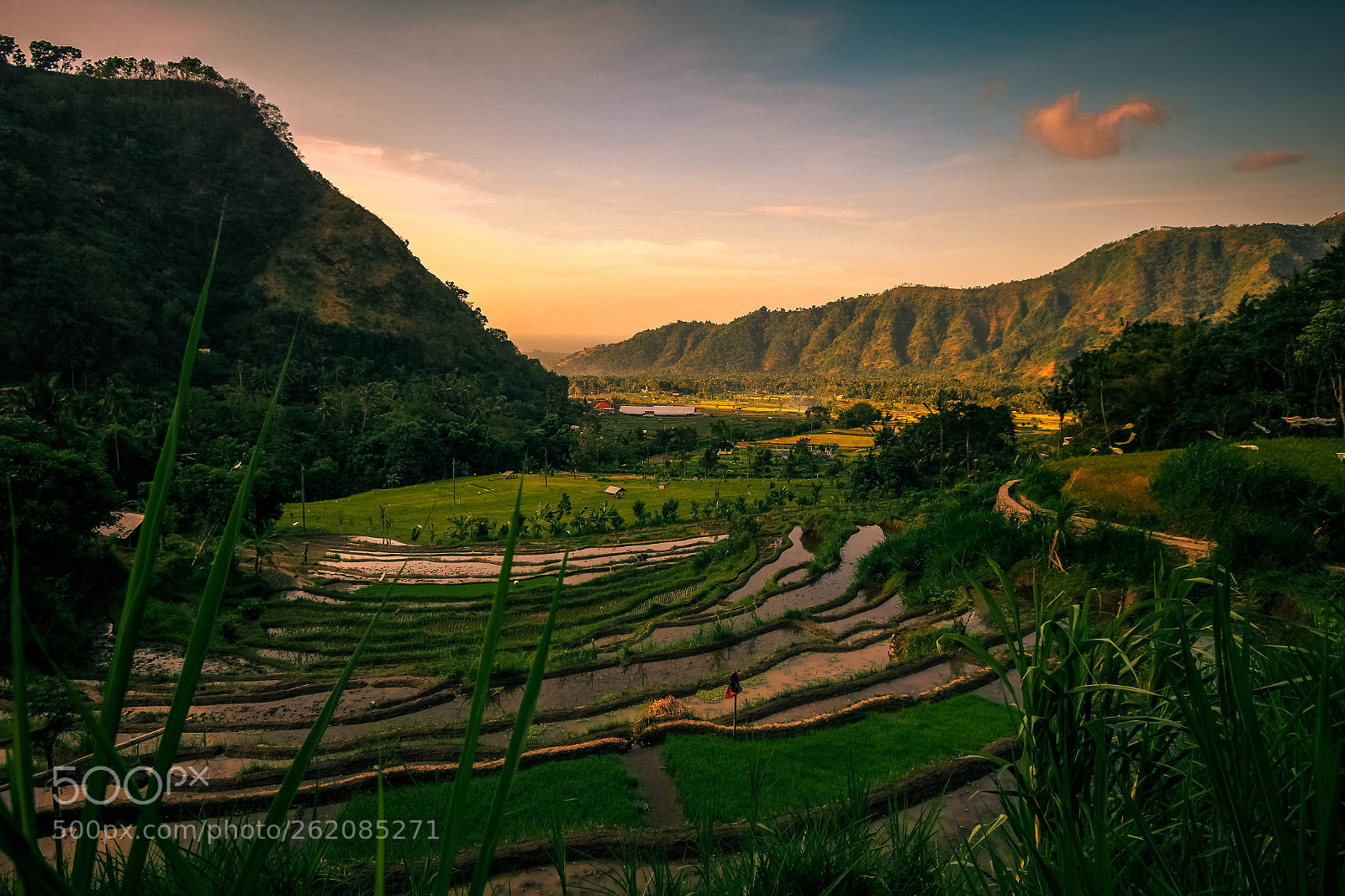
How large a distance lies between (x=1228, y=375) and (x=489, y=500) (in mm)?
45371

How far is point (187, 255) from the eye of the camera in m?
91.2

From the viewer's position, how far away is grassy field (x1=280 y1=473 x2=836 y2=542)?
43.2 meters

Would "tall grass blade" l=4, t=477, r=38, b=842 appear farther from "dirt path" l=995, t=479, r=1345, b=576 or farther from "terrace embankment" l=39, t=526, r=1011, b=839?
"dirt path" l=995, t=479, r=1345, b=576

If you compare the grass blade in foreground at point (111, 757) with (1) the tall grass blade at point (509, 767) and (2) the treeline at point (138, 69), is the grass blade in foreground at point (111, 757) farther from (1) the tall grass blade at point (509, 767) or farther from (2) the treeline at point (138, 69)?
(2) the treeline at point (138, 69)

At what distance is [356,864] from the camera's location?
5801mm

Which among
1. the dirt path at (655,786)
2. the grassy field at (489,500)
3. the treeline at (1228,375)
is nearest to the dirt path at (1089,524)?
the treeline at (1228,375)

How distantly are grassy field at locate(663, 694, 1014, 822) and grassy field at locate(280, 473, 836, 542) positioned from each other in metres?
27.7

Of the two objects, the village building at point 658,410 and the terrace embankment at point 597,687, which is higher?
the village building at point 658,410

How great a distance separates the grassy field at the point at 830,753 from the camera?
853 centimetres

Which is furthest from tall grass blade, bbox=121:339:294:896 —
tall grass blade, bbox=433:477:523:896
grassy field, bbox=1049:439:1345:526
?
grassy field, bbox=1049:439:1345:526

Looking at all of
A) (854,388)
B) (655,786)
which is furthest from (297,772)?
(854,388)

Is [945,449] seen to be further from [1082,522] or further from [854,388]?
[854,388]

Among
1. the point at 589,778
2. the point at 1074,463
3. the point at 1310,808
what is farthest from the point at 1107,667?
the point at 1074,463

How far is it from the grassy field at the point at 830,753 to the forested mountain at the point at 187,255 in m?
69.5
